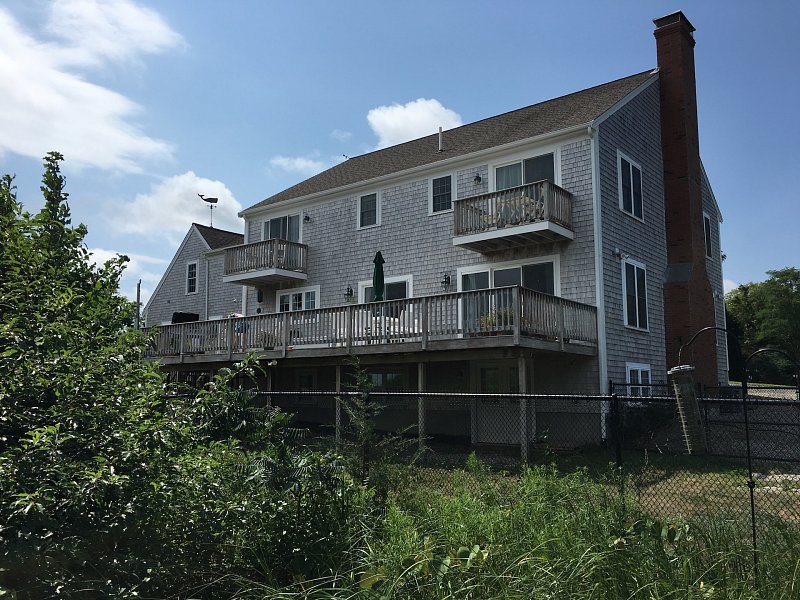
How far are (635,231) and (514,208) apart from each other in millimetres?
4146

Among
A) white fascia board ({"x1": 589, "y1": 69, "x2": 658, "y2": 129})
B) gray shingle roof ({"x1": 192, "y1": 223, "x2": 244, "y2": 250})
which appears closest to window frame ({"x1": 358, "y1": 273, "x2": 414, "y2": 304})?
white fascia board ({"x1": 589, "y1": 69, "x2": 658, "y2": 129})

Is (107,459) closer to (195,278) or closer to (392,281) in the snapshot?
(392,281)

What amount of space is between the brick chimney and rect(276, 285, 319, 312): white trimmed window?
10.9 m

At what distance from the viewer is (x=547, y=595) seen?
12.3 feet

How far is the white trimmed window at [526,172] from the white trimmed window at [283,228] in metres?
7.83

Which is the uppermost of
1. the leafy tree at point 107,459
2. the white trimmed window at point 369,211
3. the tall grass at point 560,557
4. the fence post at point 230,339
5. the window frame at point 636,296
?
the white trimmed window at point 369,211

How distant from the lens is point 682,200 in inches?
768

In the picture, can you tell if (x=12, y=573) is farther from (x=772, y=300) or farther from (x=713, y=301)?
(x=772, y=300)

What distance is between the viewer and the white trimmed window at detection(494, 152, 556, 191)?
16.8m

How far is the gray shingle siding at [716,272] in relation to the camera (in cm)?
2125

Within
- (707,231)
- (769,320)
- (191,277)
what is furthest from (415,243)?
(769,320)

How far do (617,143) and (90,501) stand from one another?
16.2 metres

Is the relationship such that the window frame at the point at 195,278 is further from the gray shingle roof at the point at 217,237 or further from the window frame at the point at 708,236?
the window frame at the point at 708,236

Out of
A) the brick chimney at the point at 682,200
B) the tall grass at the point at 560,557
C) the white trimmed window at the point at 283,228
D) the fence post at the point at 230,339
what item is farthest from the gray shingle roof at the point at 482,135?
the tall grass at the point at 560,557
